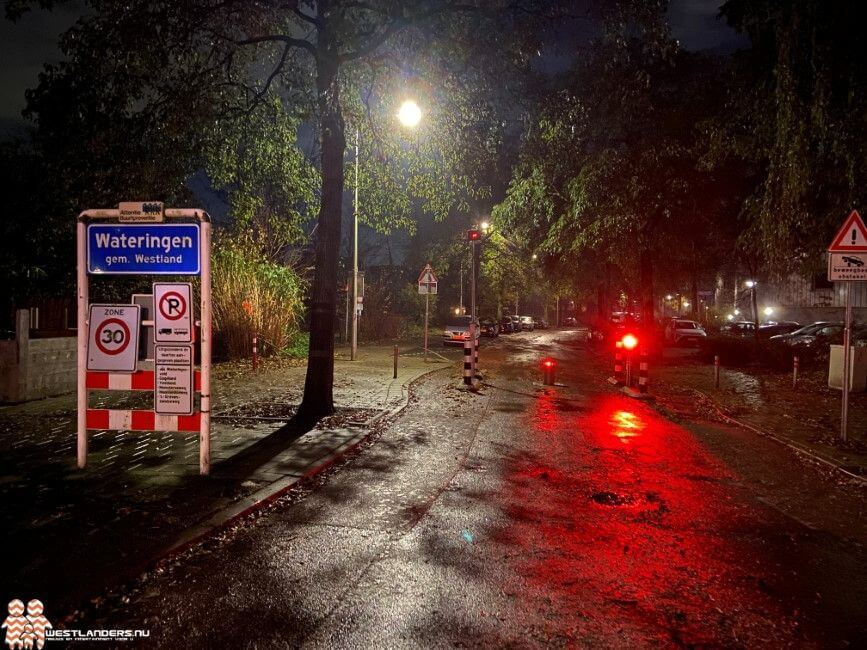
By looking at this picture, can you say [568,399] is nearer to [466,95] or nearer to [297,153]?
[466,95]

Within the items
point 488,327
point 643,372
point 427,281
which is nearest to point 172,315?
point 643,372

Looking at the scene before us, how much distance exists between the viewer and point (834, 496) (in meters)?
6.34

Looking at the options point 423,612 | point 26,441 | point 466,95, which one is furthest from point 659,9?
point 26,441

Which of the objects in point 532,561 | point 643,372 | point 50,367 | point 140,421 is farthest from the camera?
point 643,372

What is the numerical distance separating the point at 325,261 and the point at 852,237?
26.3ft

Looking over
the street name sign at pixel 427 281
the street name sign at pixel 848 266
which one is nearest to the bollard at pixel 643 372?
the street name sign at pixel 848 266

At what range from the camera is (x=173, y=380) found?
6438mm

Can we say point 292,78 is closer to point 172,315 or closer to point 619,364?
point 172,315

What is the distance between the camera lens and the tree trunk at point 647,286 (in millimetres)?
23391

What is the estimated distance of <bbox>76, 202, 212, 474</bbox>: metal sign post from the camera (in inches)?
250

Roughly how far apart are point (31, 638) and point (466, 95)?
1014cm

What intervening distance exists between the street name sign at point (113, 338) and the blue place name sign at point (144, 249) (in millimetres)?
448

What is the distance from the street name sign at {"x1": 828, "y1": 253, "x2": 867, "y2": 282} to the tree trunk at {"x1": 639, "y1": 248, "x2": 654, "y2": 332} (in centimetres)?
1410

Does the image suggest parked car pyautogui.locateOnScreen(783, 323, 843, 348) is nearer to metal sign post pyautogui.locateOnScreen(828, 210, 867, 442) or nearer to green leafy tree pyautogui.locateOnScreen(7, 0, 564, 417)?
metal sign post pyautogui.locateOnScreen(828, 210, 867, 442)
